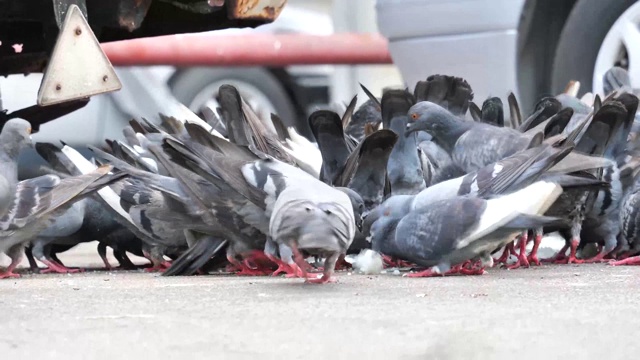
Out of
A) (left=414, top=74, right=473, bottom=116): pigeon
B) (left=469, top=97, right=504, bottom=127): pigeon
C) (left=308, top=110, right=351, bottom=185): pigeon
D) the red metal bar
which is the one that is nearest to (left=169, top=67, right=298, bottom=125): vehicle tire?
the red metal bar

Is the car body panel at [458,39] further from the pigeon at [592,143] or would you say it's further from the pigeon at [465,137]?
the pigeon at [592,143]

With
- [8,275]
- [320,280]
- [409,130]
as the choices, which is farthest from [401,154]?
[8,275]

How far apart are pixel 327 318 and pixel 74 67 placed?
217 centimetres

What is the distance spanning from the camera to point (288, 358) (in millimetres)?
3660

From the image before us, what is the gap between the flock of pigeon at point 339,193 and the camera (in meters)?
5.70

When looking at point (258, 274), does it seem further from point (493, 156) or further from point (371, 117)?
point (371, 117)

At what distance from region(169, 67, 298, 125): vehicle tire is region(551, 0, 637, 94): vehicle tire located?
6183mm

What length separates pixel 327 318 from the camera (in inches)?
172

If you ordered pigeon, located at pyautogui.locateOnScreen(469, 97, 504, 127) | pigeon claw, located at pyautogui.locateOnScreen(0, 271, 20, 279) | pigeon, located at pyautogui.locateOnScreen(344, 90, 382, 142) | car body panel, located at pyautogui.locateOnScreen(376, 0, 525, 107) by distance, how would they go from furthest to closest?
car body panel, located at pyautogui.locateOnScreen(376, 0, 525, 107) → pigeon, located at pyautogui.locateOnScreen(344, 90, 382, 142) → pigeon, located at pyautogui.locateOnScreen(469, 97, 504, 127) → pigeon claw, located at pyautogui.locateOnScreen(0, 271, 20, 279)

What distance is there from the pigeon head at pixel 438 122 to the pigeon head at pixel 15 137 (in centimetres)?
195

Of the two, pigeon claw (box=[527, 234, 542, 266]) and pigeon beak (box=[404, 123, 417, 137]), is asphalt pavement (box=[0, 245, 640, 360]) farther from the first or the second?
pigeon beak (box=[404, 123, 417, 137])

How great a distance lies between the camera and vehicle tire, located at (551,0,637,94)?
28.5ft

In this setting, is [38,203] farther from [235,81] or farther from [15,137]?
[235,81]

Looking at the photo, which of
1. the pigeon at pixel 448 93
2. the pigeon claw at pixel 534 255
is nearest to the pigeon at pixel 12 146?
the pigeon at pixel 448 93
